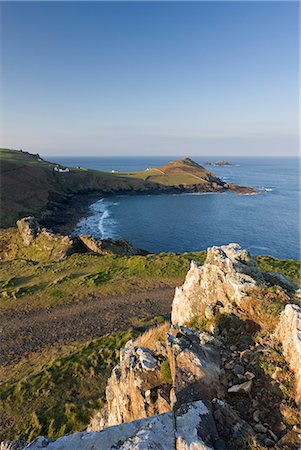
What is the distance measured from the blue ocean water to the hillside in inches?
543

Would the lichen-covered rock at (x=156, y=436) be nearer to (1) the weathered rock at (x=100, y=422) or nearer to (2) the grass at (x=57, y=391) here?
(1) the weathered rock at (x=100, y=422)

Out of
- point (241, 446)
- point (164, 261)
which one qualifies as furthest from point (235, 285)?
point (164, 261)

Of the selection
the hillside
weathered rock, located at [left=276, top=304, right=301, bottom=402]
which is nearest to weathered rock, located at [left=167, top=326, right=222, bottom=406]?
weathered rock, located at [left=276, top=304, right=301, bottom=402]

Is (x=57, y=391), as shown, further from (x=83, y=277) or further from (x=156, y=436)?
(x=83, y=277)

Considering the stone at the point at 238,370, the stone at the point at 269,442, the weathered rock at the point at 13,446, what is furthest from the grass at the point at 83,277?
the stone at the point at 269,442

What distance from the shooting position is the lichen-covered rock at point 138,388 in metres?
8.76

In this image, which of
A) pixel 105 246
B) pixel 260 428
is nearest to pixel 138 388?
pixel 260 428

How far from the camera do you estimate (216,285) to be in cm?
1334

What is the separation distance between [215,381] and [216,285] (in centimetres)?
550

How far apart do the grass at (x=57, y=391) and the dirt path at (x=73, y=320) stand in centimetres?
174

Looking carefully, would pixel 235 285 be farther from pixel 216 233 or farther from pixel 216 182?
pixel 216 182

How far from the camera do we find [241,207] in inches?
4744

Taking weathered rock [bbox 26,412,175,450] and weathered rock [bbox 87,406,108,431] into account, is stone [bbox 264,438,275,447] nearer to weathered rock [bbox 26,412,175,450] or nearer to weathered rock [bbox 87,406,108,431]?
weathered rock [bbox 26,412,175,450]

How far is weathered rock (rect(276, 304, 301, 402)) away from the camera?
7826 mm
